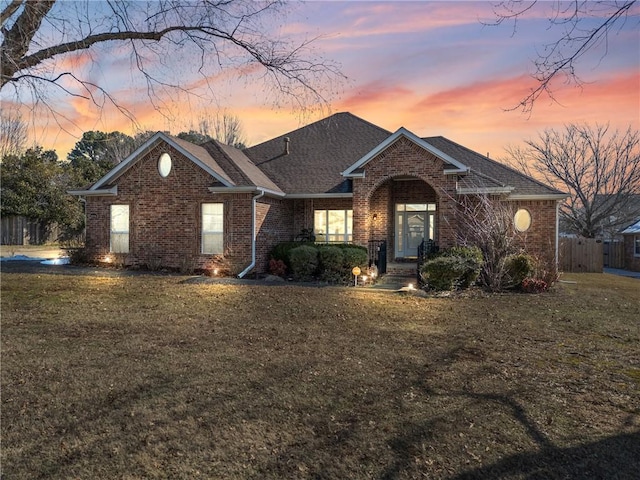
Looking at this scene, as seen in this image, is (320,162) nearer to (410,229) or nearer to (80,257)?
(410,229)

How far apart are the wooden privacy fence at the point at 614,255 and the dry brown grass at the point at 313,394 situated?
23808 mm

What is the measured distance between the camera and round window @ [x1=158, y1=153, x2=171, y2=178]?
671 inches

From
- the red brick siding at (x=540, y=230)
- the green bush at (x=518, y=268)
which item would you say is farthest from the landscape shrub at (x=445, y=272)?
the red brick siding at (x=540, y=230)

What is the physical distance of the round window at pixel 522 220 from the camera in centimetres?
1722

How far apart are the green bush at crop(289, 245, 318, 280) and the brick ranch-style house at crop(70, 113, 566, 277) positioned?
5.71 ft

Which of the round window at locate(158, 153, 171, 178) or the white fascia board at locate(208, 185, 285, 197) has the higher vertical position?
the round window at locate(158, 153, 171, 178)

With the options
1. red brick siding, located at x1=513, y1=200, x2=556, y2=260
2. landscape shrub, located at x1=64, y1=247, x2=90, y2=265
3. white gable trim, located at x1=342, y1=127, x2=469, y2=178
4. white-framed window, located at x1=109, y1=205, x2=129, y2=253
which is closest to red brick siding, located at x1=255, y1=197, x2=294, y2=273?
white gable trim, located at x1=342, y1=127, x2=469, y2=178

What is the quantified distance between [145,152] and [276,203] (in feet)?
17.8

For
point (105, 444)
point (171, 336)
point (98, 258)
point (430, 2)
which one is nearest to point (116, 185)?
point (98, 258)

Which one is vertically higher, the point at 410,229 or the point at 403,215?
the point at 403,215

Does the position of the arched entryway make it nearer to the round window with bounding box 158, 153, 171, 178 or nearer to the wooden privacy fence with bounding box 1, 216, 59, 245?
the round window with bounding box 158, 153, 171, 178

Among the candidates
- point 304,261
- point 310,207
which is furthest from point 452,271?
point 310,207

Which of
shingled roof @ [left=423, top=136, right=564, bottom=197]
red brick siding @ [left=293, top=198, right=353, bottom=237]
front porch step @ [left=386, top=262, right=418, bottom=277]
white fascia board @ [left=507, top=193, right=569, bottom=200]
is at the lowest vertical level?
front porch step @ [left=386, top=262, right=418, bottom=277]

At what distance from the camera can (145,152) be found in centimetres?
1720
